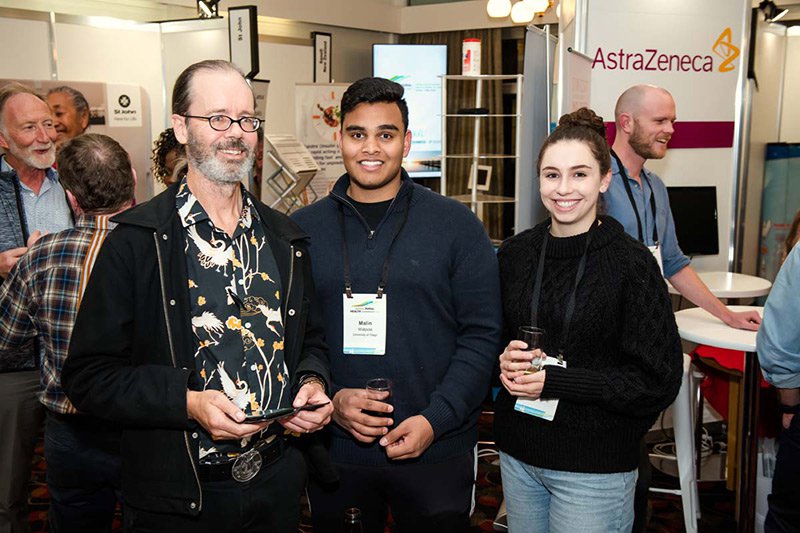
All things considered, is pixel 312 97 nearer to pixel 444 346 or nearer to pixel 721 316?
pixel 721 316

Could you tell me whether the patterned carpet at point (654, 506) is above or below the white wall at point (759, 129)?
below

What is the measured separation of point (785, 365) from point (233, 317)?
1.56m

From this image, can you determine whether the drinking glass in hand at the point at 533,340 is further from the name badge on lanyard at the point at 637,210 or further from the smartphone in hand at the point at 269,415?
the name badge on lanyard at the point at 637,210

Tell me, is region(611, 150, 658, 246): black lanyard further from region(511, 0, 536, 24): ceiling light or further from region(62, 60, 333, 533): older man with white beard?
region(511, 0, 536, 24): ceiling light

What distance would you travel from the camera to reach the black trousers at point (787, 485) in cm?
211

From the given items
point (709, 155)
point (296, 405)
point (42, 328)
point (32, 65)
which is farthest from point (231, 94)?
point (32, 65)

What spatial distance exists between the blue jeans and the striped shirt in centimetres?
130

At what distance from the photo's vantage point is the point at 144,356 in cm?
162

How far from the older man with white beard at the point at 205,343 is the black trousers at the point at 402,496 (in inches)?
6.8

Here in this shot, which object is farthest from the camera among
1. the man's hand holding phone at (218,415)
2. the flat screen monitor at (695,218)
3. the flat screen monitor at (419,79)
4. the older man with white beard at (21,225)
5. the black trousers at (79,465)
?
the flat screen monitor at (419,79)

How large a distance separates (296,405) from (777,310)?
1384 millimetres

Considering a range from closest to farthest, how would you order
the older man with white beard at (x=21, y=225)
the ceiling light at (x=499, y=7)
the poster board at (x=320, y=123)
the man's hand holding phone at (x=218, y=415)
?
the man's hand holding phone at (x=218, y=415) → the older man with white beard at (x=21, y=225) → the ceiling light at (x=499, y=7) → the poster board at (x=320, y=123)

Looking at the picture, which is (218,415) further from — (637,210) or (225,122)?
(637,210)

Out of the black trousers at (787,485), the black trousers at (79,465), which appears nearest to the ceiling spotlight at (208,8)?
the black trousers at (79,465)
